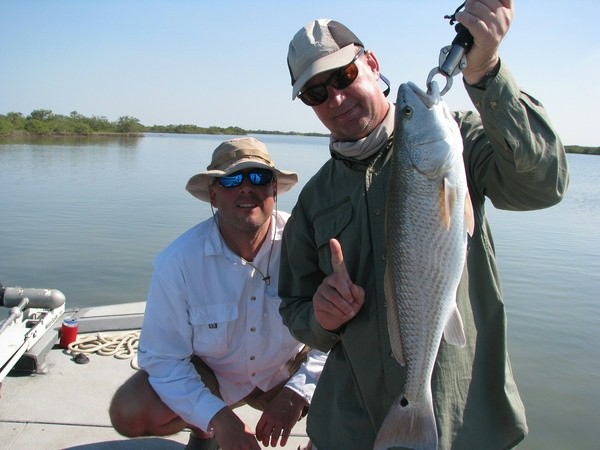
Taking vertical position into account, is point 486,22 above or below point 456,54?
above

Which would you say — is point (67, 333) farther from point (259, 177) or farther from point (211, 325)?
point (259, 177)

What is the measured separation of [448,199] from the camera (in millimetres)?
2033

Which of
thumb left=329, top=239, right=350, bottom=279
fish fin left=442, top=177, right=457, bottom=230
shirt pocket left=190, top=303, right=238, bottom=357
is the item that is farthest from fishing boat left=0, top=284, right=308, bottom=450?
fish fin left=442, top=177, right=457, bottom=230

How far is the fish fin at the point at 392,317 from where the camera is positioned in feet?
7.20

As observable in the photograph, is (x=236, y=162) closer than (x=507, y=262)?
Yes

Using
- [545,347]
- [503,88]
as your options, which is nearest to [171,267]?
[503,88]

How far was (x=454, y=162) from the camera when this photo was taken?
2016mm

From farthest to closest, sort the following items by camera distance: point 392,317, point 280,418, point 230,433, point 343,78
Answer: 1. point 280,418
2. point 230,433
3. point 343,78
4. point 392,317

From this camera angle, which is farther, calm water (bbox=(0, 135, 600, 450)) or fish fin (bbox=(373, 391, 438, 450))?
calm water (bbox=(0, 135, 600, 450))

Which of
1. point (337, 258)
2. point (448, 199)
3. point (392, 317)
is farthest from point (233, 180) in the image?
point (448, 199)

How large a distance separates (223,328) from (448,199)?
229 cm

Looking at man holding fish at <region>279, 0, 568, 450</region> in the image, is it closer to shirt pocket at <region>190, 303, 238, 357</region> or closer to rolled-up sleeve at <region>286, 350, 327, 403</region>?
rolled-up sleeve at <region>286, 350, 327, 403</region>

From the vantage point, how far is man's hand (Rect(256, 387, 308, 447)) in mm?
3539

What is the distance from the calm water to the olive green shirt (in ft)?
13.2
